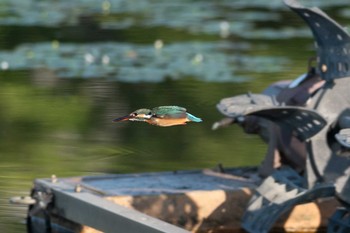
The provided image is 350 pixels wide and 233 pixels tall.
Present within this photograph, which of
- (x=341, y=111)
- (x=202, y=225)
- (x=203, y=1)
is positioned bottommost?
(x=203, y=1)

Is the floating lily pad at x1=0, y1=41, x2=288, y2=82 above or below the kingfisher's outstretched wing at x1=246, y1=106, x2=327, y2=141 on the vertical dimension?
below

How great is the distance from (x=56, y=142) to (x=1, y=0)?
8061 millimetres

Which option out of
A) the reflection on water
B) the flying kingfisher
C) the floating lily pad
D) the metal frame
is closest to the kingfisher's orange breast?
the flying kingfisher

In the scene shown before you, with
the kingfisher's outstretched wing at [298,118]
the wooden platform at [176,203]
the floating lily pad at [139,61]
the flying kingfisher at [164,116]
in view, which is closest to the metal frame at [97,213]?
the wooden platform at [176,203]

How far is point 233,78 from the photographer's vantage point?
12.1m

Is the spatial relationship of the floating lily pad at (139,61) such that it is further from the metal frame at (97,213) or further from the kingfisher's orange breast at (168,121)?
the kingfisher's orange breast at (168,121)

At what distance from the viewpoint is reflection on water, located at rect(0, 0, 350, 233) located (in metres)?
8.83

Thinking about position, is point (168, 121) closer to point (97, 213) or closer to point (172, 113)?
point (172, 113)

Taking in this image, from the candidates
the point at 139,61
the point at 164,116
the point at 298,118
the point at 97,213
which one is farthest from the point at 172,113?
the point at 139,61

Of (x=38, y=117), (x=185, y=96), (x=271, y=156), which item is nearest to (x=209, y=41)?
(x=185, y=96)

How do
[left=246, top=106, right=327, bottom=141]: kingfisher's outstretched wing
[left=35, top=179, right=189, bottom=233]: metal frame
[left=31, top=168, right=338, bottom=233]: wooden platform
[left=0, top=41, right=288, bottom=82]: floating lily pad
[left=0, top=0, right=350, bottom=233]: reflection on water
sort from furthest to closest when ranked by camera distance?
1. [left=0, top=41, right=288, bottom=82]: floating lily pad
2. [left=0, top=0, right=350, bottom=233]: reflection on water
3. [left=31, top=168, right=338, bottom=233]: wooden platform
4. [left=246, top=106, right=327, bottom=141]: kingfisher's outstretched wing
5. [left=35, top=179, right=189, bottom=233]: metal frame

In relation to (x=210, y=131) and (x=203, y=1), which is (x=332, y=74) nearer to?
(x=210, y=131)

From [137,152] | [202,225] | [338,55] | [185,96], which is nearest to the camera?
[338,55]

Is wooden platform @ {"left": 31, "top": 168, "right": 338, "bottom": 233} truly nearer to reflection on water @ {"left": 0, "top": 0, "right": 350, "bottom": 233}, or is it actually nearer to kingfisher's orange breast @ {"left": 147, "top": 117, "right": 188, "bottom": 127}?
reflection on water @ {"left": 0, "top": 0, "right": 350, "bottom": 233}
